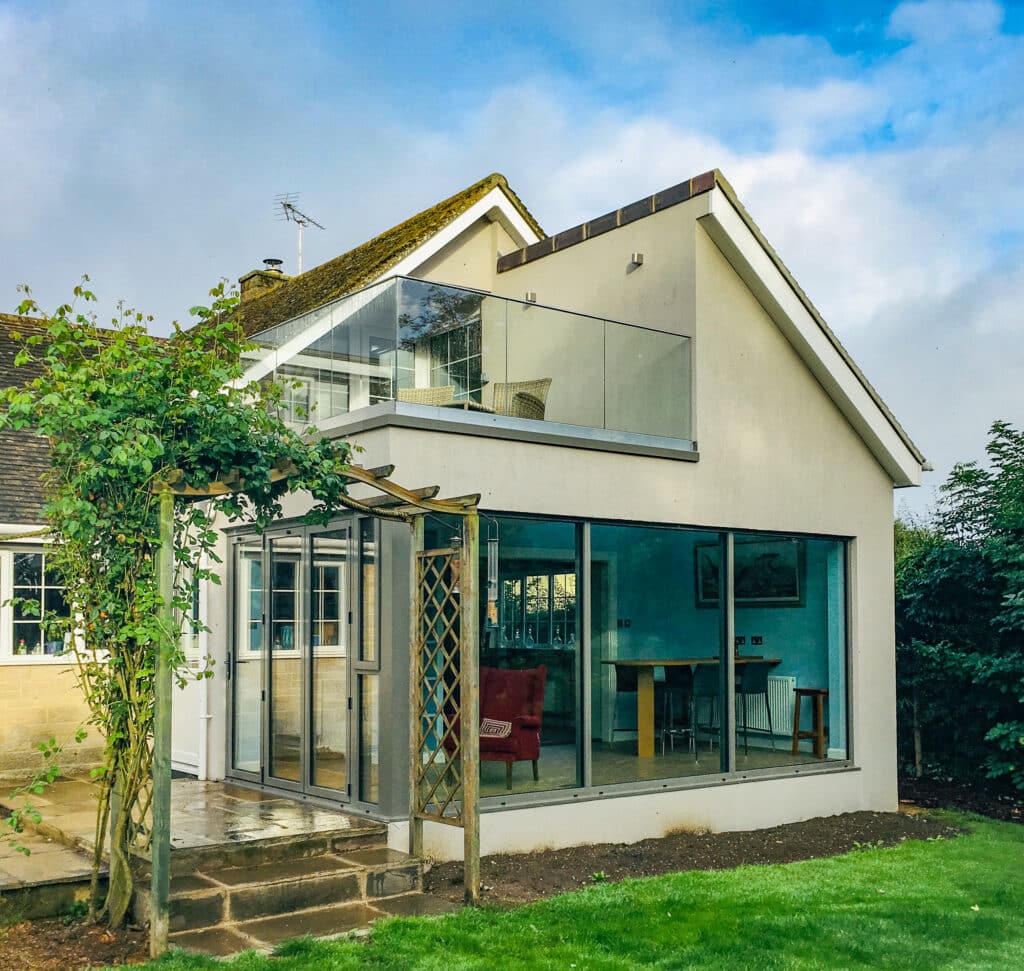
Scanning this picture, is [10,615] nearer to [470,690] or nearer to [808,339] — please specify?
[470,690]

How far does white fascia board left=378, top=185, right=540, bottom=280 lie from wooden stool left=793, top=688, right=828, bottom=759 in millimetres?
Result: 5935

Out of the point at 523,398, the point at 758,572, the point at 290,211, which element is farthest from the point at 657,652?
the point at 290,211

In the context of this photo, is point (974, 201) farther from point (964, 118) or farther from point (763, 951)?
point (763, 951)

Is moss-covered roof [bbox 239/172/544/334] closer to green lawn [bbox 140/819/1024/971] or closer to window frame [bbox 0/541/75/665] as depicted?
window frame [bbox 0/541/75/665]

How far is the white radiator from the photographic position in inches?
439

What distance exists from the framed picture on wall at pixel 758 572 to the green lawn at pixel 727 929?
2816mm

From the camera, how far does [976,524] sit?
14227 mm

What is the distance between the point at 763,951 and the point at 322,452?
400 cm

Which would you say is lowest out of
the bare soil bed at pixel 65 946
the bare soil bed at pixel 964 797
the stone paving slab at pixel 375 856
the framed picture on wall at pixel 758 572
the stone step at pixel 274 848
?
the bare soil bed at pixel 964 797

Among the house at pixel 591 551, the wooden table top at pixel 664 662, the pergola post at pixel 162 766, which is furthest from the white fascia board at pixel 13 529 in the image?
the wooden table top at pixel 664 662

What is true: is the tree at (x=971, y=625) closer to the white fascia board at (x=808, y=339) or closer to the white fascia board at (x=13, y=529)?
the white fascia board at (x=808, y=339)

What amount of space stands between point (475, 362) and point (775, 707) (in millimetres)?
4895

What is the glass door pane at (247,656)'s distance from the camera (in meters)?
10.6

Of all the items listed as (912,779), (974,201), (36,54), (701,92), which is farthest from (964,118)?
(36,54)
